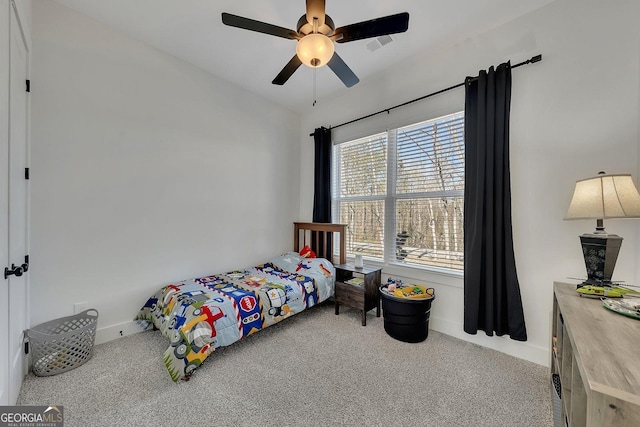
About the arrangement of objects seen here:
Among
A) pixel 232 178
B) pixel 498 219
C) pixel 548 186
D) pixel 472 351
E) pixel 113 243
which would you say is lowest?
pixel 472 351

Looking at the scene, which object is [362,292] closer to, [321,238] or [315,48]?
[321,238]

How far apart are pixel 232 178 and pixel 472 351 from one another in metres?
3.12

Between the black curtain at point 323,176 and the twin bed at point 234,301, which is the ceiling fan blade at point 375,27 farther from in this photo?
the twin bed at point 234,301

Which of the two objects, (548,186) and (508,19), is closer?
(548,186)

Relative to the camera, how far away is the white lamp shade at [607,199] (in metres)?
1.38

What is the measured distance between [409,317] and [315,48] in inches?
89.3

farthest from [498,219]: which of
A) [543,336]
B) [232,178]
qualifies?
[232,178]

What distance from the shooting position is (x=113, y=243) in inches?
93.4

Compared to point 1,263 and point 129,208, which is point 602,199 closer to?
point 1,263

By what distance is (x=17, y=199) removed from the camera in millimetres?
1604

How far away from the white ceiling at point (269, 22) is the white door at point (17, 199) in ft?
2.83

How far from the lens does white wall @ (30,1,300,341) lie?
6.77 ft

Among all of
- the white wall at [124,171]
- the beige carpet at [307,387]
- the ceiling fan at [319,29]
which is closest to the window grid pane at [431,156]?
the ceiling fan at [319,29]

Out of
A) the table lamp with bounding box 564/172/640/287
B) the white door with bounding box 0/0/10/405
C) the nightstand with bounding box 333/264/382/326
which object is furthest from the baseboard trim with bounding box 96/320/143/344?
the table lamp with bounding box 564/172/640/287
